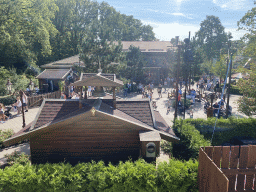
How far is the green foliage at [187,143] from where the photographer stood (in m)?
9.17

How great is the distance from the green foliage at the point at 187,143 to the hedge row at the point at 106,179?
2.50 metres

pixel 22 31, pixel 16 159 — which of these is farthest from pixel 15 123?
pixel 22 31

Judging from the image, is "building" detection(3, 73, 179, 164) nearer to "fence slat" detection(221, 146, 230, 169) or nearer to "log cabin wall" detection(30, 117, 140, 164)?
"log cabin wall" detection(30, 117, 140, 164)

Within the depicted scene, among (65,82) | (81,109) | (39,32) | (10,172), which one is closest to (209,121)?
(81,109)

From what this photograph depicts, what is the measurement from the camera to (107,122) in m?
8.73

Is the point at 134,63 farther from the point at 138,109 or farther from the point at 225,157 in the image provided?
the point at 225,157

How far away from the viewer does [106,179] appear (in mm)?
6582

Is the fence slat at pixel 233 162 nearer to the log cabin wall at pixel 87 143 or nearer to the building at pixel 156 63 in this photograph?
the log cabin wall at pixel 87 143

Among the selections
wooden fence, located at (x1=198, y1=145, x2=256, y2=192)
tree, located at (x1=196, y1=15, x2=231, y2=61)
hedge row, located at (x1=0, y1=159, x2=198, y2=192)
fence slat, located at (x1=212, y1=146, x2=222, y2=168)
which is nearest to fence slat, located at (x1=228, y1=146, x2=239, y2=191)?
wooden fence, located at (x1=198, y1=145, x2=256, y2=192)

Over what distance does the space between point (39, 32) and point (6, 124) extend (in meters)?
21.7

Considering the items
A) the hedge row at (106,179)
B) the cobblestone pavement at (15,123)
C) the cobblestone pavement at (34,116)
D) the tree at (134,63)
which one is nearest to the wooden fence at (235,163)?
the hedge row at (106,179)

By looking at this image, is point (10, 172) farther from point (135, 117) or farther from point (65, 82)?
point (65, 82)

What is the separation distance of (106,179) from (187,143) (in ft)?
15.9

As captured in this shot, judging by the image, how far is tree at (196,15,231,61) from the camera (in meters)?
62.5
